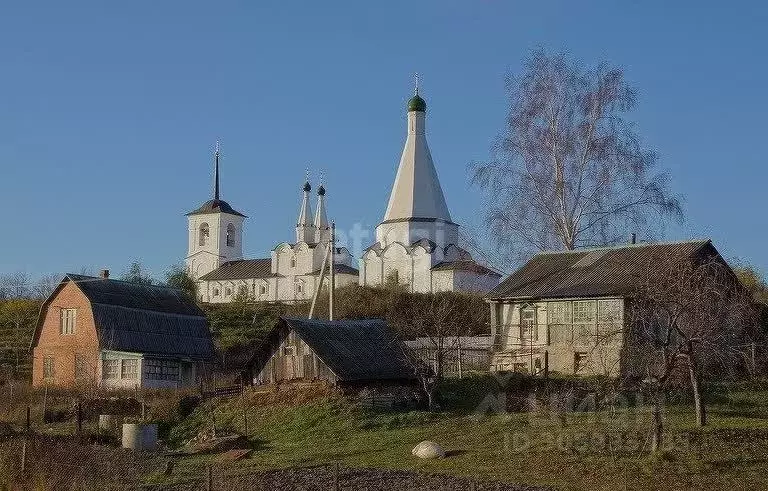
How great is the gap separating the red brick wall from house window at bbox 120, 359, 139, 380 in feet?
3.00

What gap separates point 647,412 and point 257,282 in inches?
2121

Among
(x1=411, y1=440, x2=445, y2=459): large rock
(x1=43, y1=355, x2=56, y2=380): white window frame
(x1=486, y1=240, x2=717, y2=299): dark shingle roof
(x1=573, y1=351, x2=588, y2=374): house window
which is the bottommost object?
Result: (x1=411, y1=440, x2=445, y2=459): large rock

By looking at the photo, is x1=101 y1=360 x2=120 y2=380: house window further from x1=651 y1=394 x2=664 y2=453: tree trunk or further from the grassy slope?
x1=651 y1=394 x2=664 y2=453: tree trunk

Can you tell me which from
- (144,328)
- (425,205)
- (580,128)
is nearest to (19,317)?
(144,328)

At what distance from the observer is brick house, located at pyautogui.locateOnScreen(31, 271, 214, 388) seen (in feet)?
127

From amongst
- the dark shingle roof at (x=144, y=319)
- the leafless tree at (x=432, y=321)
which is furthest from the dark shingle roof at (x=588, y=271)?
the dark shingle roof at (x=144, y=319)

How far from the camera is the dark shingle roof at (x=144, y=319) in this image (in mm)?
39062

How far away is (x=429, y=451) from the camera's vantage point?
882 inches

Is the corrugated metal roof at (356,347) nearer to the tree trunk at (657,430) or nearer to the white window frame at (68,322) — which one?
the tree trunk at (657,430)

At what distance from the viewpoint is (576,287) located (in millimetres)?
34125

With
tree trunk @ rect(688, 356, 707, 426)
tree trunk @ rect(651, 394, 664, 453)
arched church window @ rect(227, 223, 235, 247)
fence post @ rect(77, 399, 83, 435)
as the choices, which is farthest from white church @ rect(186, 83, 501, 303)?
tree trunk @ rect(651, 394, 664, 453)

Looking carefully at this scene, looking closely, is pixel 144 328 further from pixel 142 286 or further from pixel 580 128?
pixel 580 128

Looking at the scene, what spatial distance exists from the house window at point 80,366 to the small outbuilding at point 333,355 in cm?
890

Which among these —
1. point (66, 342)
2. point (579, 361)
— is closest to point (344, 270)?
point (66, 342)
